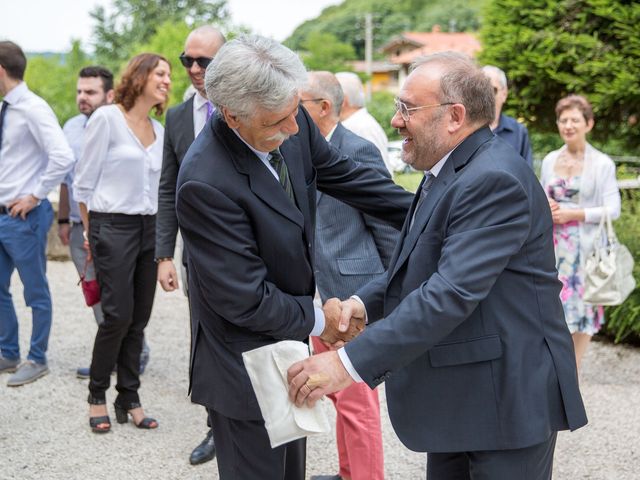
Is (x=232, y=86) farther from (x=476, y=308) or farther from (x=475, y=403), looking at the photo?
(x=475, y=403)

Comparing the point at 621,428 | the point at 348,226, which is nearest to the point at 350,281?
the point at 348,226

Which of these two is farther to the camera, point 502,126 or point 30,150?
point 502,126

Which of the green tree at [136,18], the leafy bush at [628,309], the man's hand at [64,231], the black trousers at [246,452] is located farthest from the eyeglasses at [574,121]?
the green tree at [136,18]

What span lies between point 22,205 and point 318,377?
3971mm

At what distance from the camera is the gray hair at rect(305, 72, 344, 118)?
162 inches

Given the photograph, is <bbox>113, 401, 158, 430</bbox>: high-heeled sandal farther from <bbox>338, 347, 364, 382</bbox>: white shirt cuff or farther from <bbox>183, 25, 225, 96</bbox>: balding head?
<bbox>338, 347, 364, 382</bbox>: white shirt cuff

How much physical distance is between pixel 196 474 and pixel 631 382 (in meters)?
3.42

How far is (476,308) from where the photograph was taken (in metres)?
2.30

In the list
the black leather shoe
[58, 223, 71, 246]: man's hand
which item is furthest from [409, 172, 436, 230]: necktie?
[58, 223, 71, 246]: man's hand

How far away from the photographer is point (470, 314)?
7.46 feet

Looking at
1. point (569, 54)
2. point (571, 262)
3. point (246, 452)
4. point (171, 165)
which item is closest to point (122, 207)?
point (171, 165)

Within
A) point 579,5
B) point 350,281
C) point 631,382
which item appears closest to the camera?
point 350,281

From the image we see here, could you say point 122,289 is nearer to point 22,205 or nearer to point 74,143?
point 22,205

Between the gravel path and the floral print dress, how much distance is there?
57 cm
